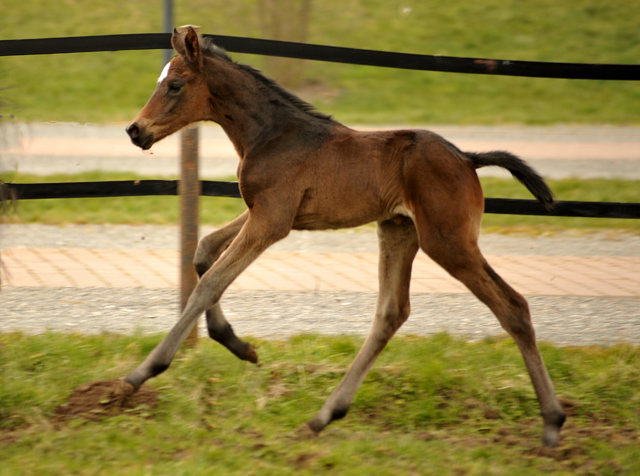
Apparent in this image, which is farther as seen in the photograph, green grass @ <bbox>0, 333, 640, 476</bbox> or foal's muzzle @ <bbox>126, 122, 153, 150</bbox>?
→ foal's muzzle @ <bbox>126, 122, 153, 150</bbox>

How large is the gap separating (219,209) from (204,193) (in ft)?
15.8

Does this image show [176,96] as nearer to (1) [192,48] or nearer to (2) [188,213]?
(1) [192,48]

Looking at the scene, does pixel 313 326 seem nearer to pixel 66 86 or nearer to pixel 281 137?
pixel 281 137

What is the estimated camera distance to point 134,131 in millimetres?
3607

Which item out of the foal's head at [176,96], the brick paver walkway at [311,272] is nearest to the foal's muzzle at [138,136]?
the foal's head at [176,96]

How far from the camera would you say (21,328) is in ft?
16.4

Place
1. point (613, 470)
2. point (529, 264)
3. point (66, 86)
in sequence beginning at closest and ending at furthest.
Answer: point (613, 470) → point (529, 264) → point (66, 86)

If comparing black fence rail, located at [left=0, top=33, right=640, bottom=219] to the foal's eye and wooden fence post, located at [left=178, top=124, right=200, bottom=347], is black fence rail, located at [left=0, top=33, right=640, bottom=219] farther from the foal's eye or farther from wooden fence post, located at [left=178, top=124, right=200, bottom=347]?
the foal's eye

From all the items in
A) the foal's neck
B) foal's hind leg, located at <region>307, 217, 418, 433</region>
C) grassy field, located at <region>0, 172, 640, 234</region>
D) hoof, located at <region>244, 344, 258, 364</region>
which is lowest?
grassy field, located at <region>0, 172, 640, 234</region>

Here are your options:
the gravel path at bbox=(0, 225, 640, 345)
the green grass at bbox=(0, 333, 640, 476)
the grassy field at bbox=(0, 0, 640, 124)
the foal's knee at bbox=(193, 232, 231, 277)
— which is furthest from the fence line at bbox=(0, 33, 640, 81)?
the grassy field at bbox=(0, 0, 640, 124)

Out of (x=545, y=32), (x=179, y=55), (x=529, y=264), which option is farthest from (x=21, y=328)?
(x=545, y=32)

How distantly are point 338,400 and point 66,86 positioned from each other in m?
16.6

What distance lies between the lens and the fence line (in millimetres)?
4707

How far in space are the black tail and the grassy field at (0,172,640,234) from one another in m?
5.34
